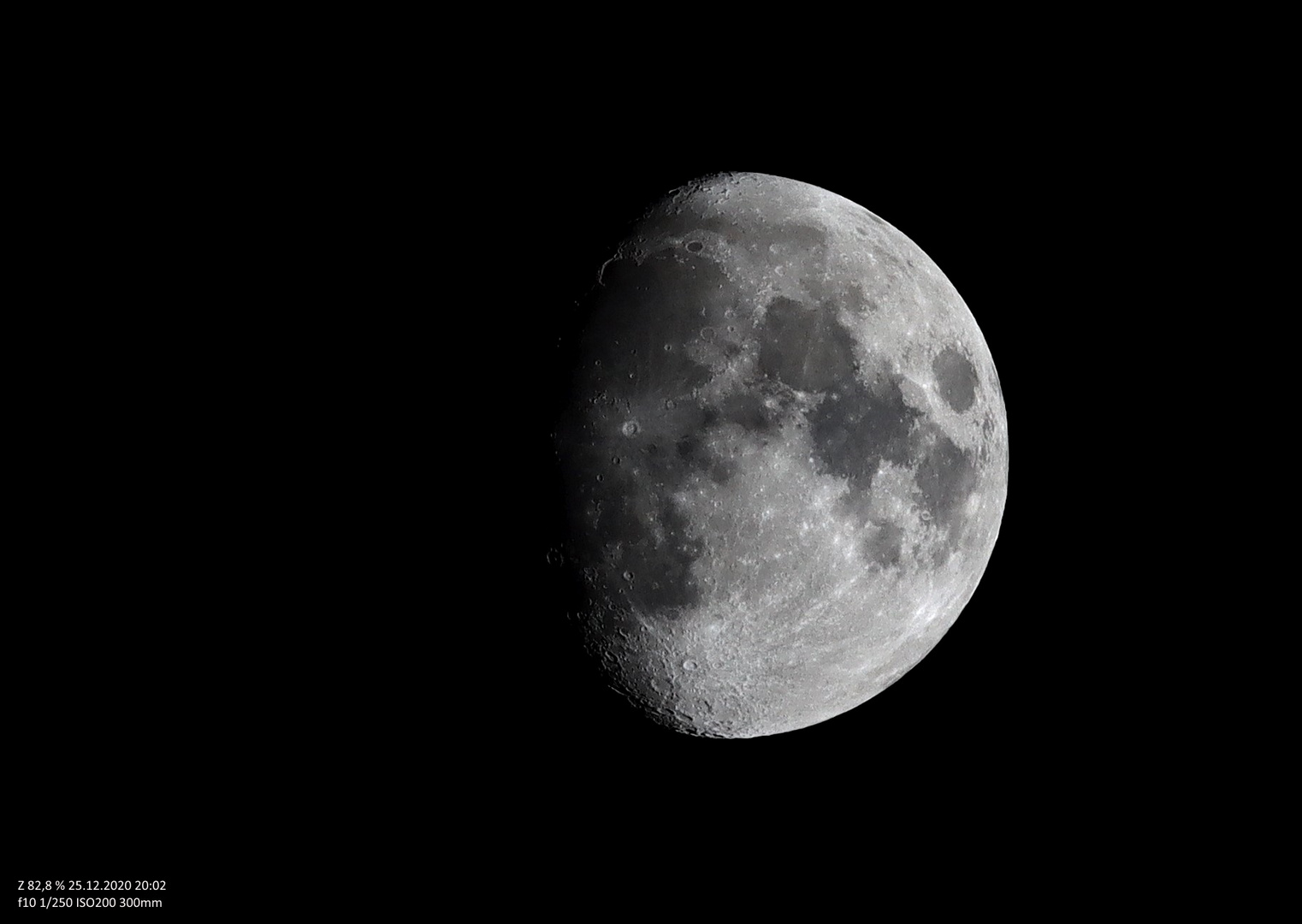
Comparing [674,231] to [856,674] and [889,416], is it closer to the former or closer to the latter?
[889,416]

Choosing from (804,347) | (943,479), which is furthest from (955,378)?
(804,347)

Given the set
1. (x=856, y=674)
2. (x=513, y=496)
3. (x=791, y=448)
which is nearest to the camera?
(x=791, y=448)

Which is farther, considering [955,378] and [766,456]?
[955,378]

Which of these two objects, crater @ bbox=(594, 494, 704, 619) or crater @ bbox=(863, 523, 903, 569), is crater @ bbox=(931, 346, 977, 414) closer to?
crater @ bbox=(863, 523, 903, 569)

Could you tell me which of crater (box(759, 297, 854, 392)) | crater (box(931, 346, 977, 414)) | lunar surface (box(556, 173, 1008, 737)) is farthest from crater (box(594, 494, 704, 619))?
crater (box(931, 346, 977, 414))

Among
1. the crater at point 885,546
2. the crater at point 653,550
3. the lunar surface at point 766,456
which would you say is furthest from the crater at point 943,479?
the crater at point 653,550

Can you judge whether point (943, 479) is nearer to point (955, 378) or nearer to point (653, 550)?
point (955, 378)

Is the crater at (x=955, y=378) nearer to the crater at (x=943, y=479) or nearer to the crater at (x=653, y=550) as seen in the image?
the crater at (x=943, y=479)

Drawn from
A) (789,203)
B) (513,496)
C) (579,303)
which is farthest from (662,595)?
(789,203)
